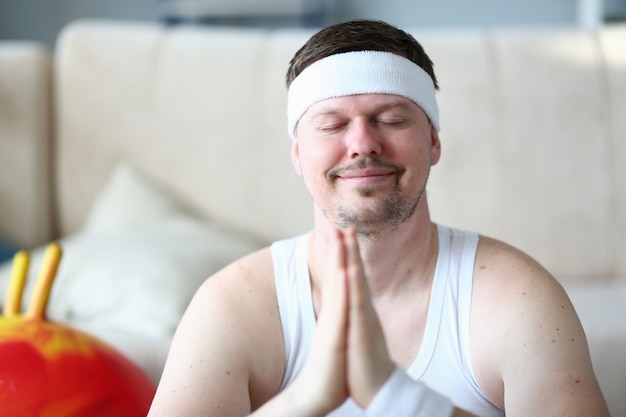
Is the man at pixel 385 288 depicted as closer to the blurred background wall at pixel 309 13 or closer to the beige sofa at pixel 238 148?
the beige sofa at pixel 238 148

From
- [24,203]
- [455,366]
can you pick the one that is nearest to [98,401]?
[455,366]

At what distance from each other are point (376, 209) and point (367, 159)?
8cm

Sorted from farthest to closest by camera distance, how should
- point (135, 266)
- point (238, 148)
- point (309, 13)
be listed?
1. point (309, 13)
2. point (238, 148)
3. point (135, 266)

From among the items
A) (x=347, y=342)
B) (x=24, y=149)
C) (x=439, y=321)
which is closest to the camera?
(x=347, y=342)

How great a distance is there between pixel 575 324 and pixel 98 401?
767 mm

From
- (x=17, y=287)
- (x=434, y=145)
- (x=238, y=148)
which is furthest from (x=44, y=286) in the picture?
(x=238, y=148)

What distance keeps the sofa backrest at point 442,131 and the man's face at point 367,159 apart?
1.23 m

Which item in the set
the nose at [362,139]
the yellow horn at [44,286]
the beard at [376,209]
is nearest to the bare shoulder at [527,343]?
the beard at [376,209]

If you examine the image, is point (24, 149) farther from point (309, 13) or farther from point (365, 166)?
point (309, 13)

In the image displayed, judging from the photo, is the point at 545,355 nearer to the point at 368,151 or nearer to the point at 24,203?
the point at 368,151

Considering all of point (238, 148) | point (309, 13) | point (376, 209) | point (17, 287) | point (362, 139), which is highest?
point (309, 13)

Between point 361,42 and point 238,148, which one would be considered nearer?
point 361,42

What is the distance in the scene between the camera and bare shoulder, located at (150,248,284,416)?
132 centimetres

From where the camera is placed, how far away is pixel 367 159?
51.8 inches
